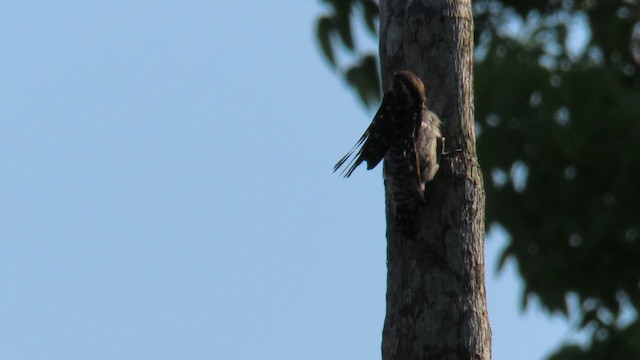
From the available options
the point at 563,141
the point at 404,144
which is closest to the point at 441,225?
the point at 404,144

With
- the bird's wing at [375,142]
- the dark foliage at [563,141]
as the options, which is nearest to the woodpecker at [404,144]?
the bird's wing at [375,142]

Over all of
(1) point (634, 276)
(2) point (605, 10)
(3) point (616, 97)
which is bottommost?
(1) point (634, 276)

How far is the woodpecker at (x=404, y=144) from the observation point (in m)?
8.08

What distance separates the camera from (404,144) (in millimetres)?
8508

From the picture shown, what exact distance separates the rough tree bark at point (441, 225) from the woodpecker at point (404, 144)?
0.29 feet

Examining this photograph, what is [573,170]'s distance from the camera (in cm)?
1417

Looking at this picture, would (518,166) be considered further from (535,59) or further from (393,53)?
(393,53)

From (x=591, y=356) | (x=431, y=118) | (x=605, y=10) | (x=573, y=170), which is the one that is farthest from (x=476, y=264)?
(x=605, y=10)

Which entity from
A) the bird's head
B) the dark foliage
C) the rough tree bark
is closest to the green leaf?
the dark foliage

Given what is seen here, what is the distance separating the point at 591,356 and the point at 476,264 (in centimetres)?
555

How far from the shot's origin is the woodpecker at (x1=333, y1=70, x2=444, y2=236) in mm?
8078

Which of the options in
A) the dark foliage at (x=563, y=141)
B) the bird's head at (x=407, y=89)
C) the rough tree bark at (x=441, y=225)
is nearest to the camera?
the rough tree bark at (x=441, y=225)

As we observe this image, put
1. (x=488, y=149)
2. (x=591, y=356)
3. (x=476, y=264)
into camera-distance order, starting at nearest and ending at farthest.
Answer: (x=476, y=264) → (x=591, y=356) → (x=488, y=149)

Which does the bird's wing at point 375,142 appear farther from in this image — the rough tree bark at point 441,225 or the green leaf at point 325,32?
the green leaf at point 325,32
